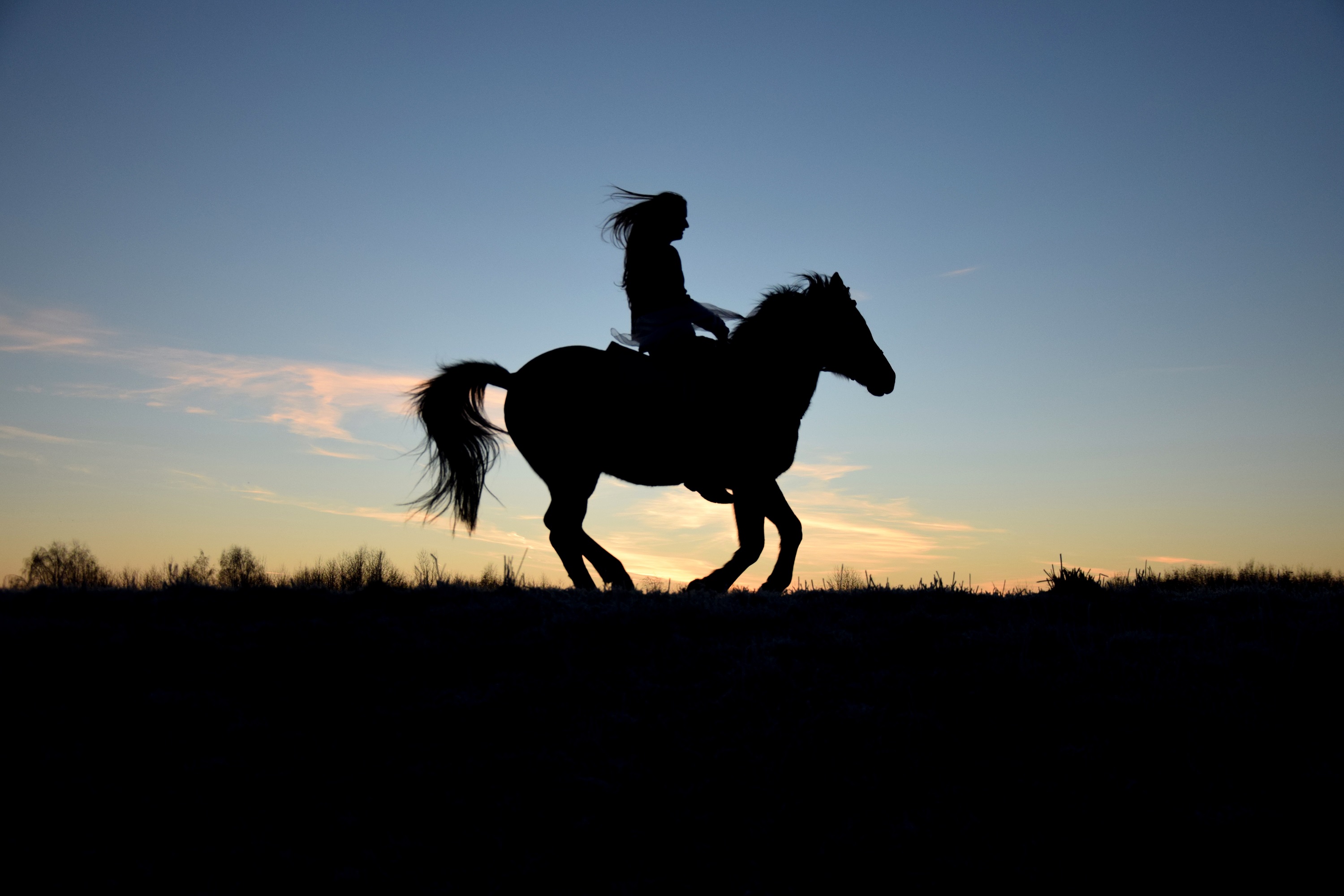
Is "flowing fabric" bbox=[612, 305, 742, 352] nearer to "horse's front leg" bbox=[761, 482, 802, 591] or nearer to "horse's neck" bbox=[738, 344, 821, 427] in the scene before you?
"horse's neck" bbox=[738, 344, 821, 427]

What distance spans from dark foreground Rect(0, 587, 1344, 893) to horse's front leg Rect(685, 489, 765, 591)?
228 centimetres

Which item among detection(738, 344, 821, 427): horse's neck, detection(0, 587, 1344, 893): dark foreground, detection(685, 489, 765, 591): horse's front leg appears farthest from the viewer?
detection(738, 344, 821, 427): horse's neck

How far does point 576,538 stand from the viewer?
8672mm

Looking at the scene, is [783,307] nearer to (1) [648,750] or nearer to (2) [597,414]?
(2) [597,414]

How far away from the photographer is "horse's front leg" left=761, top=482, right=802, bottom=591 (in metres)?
8.55

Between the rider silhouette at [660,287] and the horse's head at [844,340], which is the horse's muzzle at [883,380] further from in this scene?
the rider silhouette at [660,287]

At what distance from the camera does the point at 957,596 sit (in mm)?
7293

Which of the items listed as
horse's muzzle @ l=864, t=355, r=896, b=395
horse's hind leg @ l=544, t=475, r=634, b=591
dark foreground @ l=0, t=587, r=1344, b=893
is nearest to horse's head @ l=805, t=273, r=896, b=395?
horse's muzzle @ l=864, t=355, r=896, b=395

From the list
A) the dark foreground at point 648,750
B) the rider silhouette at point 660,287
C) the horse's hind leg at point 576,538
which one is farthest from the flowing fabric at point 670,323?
the dark foreground at point 648,750

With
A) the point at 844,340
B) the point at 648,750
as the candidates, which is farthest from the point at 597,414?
the point at 648,750

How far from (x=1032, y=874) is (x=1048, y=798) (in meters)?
0.52

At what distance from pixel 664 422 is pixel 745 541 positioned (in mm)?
1326

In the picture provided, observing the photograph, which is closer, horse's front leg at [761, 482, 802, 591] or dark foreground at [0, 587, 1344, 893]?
dark foreground at [0, 587, 1344, 893]

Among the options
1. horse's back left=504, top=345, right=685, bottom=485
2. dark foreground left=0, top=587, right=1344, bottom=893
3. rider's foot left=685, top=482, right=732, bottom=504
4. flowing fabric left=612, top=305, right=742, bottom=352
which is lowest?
dark foreground left=0, top=587, right=1344, bottom=893
